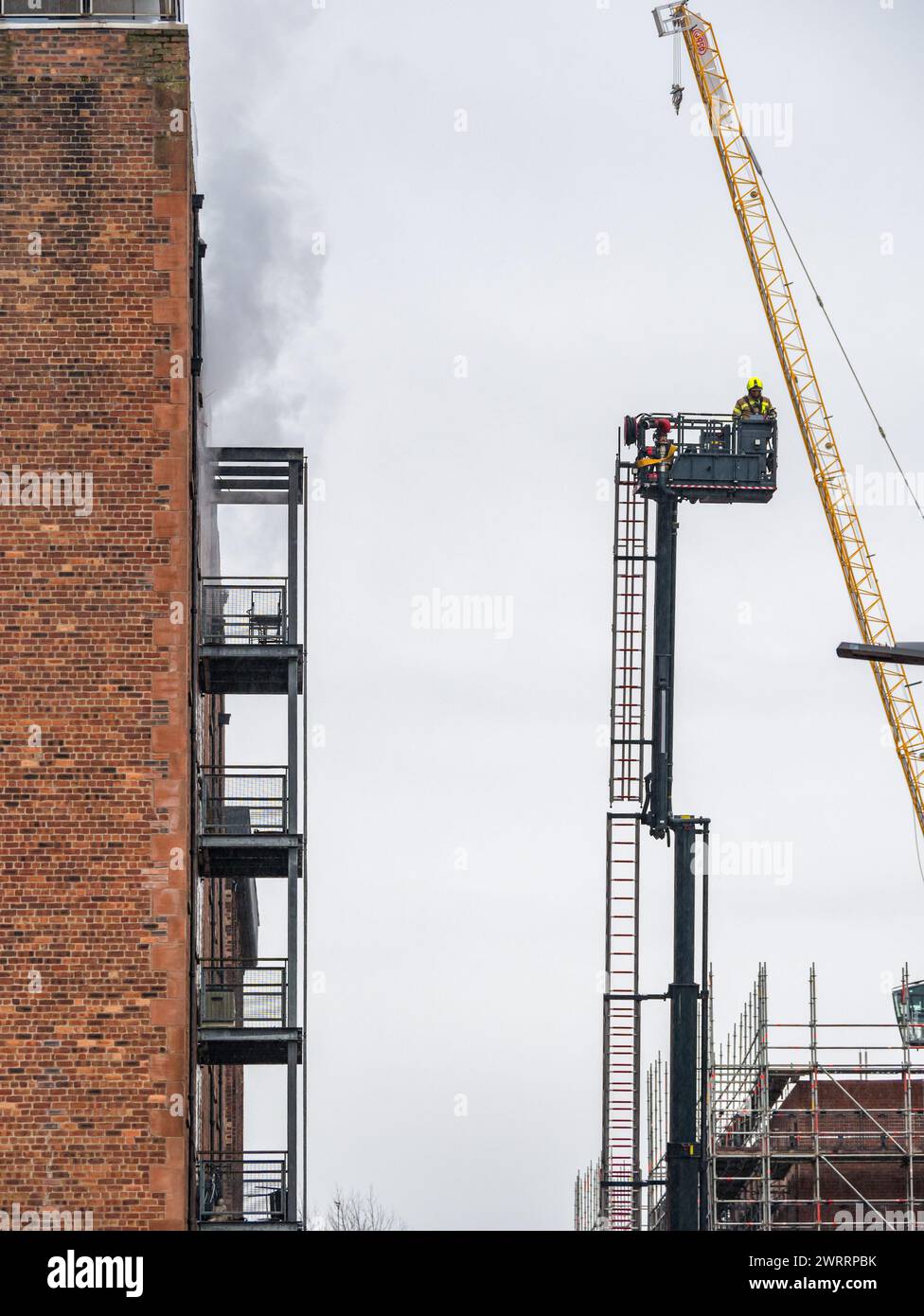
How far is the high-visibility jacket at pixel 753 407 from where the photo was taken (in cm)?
4128

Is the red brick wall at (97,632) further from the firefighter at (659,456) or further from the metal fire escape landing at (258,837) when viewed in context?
the firefighter at (659,456)

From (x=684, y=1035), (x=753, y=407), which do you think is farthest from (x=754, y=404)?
(x=684, y=1035)

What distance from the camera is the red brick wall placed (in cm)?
2661

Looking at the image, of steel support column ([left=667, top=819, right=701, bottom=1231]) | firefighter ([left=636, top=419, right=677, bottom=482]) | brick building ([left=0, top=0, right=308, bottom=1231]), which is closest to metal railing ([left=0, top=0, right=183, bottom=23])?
brick building ([left=0, top=0, right=308, bottom=1231])

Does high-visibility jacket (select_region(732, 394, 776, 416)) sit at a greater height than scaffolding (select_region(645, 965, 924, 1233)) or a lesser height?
greater

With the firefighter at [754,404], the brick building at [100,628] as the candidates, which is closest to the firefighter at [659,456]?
the firefighter at [754,404]

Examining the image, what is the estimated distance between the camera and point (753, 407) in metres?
41.4

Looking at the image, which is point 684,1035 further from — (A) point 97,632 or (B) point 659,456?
(A) point 97,632

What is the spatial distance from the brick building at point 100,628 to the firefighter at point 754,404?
1426cm

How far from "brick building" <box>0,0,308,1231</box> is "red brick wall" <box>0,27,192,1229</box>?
25 mm

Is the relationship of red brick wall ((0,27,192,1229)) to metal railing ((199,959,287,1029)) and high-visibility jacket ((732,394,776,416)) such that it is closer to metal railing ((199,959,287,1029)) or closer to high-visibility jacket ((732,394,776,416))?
metal railing ((199,959,287,1029))

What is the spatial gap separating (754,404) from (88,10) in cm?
1580

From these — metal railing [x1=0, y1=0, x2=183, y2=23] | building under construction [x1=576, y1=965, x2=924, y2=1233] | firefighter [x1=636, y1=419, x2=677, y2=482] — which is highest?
metal railing [x1=0, y1=0, x2=183, y2=23]
